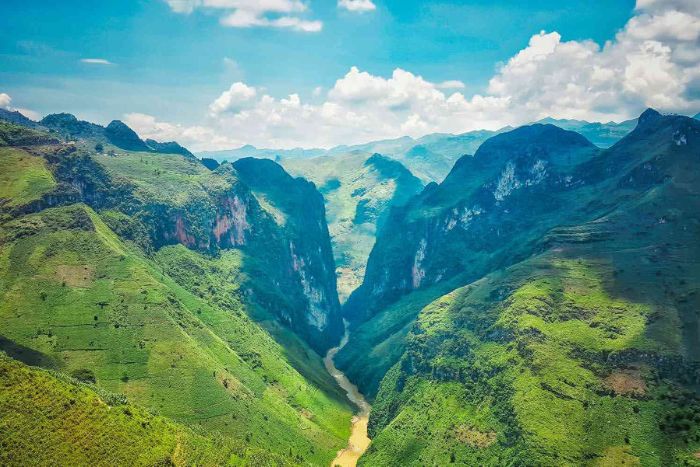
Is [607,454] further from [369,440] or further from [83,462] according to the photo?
[83,462]

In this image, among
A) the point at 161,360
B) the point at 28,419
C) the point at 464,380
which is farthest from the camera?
the point at 464,380

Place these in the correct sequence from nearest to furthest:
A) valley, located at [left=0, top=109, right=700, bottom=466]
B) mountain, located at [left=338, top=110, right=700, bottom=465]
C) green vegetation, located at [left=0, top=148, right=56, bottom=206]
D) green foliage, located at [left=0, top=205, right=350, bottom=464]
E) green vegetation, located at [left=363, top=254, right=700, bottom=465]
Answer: valley, located at [left=0, top=109, right=700, bottom=466] → green vegetation, located at [left=363, top=254, right=700, bottom=465] → mountain, located at [left=338, top=110, right=700, bottom=465] → green foliage, located at [left=0, top=205, right=350, bottom=464] → green vegetation, located at [left=0, top=148, right=56, bottom=206]

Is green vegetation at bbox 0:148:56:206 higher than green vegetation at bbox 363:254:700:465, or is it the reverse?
green vegetation at bbox 0:148:56:206

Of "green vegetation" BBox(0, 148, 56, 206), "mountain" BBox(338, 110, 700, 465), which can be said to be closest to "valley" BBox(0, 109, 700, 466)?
"mountain" BBox(338, 110, 700, 465)

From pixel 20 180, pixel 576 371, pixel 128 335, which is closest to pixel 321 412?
pixel 128 335

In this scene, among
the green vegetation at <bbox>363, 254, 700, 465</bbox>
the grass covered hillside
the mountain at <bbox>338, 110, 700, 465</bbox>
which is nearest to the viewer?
the grass covered hillside

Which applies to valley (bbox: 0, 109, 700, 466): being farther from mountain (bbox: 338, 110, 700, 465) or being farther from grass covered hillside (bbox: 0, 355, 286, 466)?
mountain (bbox: 338, 110, 700, 465)

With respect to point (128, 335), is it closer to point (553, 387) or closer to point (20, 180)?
point (20, 180)

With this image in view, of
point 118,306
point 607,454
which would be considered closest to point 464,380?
point 607,454
